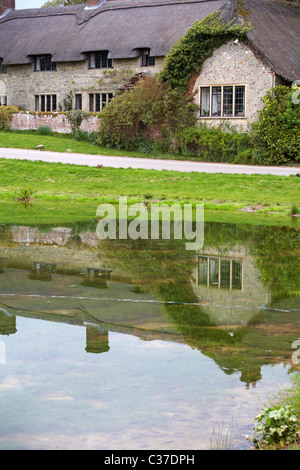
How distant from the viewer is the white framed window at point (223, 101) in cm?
3506

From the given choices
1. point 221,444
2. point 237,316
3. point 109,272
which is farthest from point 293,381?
point 109,272

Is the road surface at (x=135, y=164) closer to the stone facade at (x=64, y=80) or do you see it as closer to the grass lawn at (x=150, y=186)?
the grass lawn at (x=150, y=186)

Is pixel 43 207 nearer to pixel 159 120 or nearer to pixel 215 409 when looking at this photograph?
pixel 215 409

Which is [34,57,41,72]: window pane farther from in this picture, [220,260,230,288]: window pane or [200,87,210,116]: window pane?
[220,260,230,288]: window pane

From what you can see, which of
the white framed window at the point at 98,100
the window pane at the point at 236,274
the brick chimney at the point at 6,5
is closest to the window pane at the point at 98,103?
the white framed window at the point at 98,100

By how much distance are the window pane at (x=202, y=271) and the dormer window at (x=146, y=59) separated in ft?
106

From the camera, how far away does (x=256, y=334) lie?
740 cm

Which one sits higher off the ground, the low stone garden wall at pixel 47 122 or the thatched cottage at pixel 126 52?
the thatched cottage at pixel 126 52

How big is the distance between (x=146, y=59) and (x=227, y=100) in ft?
31.0

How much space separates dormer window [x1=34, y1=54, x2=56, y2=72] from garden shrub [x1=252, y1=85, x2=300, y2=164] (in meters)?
19.1

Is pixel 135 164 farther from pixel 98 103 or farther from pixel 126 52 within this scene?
pixel 98 103

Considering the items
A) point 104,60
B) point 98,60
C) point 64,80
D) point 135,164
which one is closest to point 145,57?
point 104,60

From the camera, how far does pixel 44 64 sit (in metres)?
47.7
